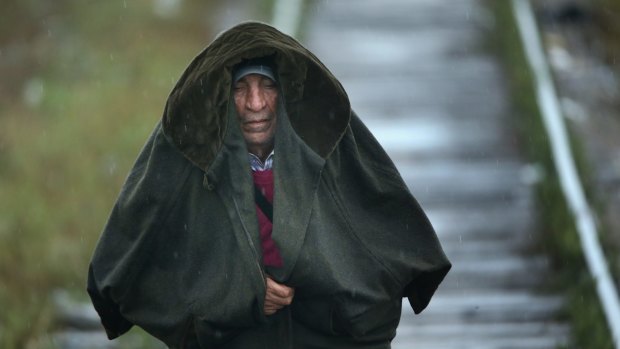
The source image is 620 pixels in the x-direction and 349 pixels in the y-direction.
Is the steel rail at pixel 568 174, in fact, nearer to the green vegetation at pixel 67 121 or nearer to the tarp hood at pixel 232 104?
the green vegetation at pixel 67 121

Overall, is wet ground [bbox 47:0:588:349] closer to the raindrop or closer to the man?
the raindrop

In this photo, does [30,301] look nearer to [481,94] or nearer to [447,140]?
[447,140]

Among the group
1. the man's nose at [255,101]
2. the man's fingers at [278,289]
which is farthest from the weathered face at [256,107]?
the man's fingers at [278,289]

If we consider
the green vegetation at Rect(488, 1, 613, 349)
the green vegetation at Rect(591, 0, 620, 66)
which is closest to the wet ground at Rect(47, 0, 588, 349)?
the green vegetation at Rect(488, 1, 613, 349)

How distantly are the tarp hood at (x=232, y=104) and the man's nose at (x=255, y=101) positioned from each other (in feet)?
0.25

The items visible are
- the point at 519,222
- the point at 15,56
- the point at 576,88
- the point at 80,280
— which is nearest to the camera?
the point at 80,280

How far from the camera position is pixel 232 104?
501 centimetres

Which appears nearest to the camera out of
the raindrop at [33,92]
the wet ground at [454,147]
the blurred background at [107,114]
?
the wet ground at [454,147]

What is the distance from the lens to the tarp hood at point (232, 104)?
16.3 ft

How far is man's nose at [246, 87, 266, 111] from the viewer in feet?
16.5

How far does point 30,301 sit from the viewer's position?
9422 millimetres

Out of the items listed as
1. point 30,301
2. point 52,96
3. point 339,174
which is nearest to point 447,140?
point 52,96

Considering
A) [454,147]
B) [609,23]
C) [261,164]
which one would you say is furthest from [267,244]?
[609,23]

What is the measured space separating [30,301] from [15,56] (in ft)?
30.7
